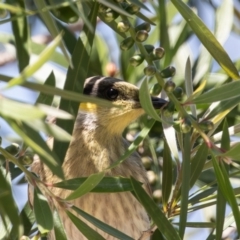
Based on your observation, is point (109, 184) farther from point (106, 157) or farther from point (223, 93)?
point (106, 157)

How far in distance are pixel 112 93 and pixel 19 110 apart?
185 cm

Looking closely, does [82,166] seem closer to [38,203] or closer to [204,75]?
[204,75]

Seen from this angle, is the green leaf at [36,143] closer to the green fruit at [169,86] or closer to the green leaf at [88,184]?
the green leaf at [88,184]

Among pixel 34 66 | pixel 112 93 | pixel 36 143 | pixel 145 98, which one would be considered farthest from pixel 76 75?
pixel 112 93

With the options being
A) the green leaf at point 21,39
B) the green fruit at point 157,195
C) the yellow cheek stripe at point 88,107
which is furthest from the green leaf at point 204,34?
the yellow cheek stripe at point 88,107

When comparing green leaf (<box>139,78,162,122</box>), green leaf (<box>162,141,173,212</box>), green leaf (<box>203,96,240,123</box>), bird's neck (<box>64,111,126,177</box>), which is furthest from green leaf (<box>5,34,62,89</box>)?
bird's neck (<box>64,111,126,177</box>)

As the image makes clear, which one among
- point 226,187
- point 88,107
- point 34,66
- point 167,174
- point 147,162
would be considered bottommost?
point 226,187

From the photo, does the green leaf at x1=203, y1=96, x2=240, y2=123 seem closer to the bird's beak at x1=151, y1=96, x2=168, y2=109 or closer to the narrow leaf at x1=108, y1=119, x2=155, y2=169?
the narrow leaf at x1=108, y1=119, x2=155, y2=169

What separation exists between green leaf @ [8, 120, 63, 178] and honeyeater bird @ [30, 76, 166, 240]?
140cm

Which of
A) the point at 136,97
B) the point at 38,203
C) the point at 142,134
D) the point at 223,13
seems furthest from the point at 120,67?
the point at 38,203

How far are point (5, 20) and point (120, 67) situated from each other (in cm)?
166

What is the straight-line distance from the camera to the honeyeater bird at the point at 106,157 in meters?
2.87

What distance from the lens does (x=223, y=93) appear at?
1.67 meters

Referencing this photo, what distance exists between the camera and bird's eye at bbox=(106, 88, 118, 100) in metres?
2.97
